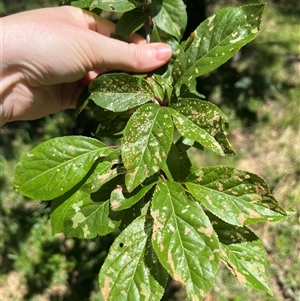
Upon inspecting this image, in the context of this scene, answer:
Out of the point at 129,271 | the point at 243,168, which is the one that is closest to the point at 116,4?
the point at 129,271

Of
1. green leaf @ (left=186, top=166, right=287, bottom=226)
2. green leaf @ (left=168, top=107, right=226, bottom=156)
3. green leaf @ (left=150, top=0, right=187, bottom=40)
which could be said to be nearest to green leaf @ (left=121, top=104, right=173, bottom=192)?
green leaf @ (left=168, top=107, right=226, bottom=156)

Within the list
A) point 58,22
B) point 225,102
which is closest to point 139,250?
point 58,22

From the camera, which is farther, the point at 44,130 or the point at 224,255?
the point at 44,130

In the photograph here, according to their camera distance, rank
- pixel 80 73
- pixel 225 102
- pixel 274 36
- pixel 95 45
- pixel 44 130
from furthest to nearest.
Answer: pixel 274 36 < pixel 44 130 < pixel 225 102 < pixel 80 73 < pixel 95 45

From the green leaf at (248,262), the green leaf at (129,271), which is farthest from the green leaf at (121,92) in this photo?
the green leaf at (248,262)

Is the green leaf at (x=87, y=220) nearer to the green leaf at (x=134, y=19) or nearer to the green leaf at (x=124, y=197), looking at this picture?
the green leaf at (x=124, y=197)

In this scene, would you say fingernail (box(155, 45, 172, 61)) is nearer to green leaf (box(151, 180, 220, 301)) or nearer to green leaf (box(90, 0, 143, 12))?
green leaf (box(90, 0, 143, 12))

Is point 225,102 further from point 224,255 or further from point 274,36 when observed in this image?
Answer: point 224,255
